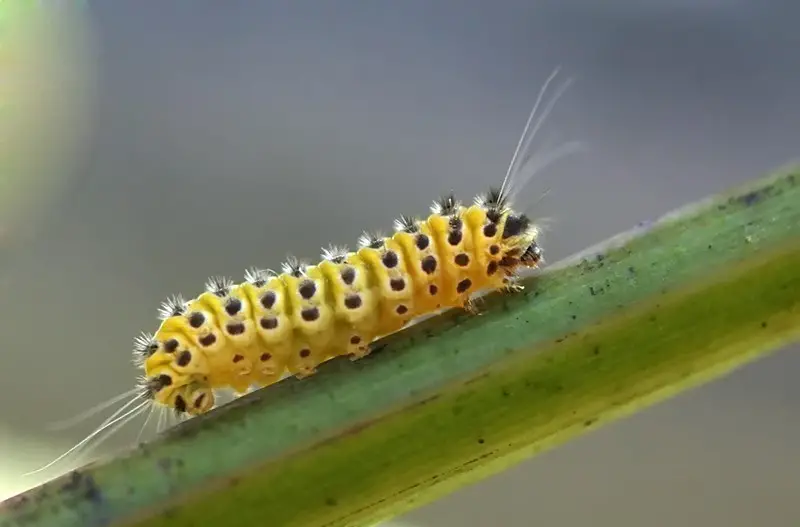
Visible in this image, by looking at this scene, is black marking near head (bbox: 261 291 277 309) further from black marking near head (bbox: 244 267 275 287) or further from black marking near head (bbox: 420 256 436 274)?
black marking near head (bbox: 420 256 436 274)

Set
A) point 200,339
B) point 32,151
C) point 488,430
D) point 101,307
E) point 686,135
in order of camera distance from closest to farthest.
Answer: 1. point 488,430
2. point 200,339
3. point 32,151
4. point 101,307
5. point 686,135

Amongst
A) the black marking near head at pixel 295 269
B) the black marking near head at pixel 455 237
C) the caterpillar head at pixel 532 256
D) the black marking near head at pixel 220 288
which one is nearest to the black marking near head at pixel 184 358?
the black marking near head at pixel 220 288

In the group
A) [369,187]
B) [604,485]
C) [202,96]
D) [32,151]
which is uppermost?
[202,96]

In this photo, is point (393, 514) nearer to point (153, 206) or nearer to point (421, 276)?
point (421, 276)

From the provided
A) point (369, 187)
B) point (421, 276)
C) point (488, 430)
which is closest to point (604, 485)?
point (369, 187)

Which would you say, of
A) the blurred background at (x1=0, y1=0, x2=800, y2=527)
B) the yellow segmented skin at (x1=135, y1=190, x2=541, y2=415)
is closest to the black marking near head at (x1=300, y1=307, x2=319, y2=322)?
the yellow segmented skin at (x1=135, y1=190, x2=541, y2=415)

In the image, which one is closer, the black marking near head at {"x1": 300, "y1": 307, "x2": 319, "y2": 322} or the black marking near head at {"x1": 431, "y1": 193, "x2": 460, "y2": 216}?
the black marking near head at {"x1": 300, "y1": 307, "x2": 319, "y2": 322}

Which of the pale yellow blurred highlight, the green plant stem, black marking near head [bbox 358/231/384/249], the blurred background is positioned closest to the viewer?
the green plant stem
